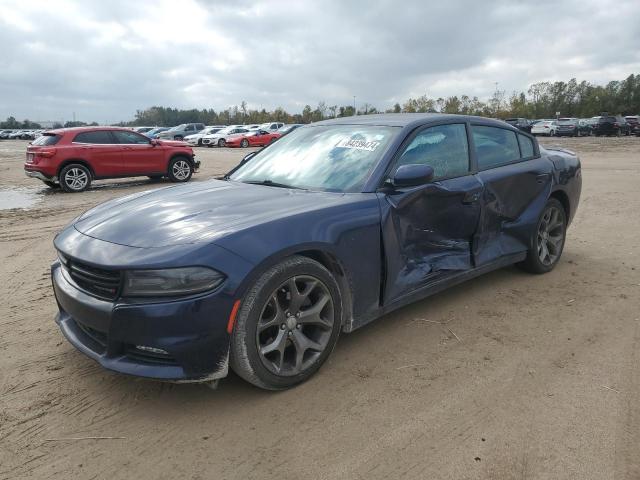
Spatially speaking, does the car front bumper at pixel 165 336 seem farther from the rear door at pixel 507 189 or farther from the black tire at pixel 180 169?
the black tire at pixel 180 169

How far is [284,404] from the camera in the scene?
9.13 feet

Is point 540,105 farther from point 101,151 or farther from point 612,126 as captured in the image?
point 101,151

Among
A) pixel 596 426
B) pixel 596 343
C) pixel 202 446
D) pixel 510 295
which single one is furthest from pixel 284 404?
pixel 510 295

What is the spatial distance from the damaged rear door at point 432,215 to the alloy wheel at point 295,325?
53 centimetres

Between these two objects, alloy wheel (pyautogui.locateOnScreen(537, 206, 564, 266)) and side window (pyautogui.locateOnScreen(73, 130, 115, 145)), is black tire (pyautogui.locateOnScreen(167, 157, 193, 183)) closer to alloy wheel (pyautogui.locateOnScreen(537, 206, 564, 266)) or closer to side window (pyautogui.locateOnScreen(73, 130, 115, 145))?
side window (pyautogui.locateOnScreen(73, 130, 115, 145))

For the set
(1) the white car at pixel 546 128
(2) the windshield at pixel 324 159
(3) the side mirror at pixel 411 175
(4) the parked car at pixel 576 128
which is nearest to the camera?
(3) the side mirror at pixel 411 175

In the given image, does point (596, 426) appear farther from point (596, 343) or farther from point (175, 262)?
point (175, 262)

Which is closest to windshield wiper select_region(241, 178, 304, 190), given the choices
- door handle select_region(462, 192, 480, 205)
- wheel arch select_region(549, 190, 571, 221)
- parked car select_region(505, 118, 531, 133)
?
door handle select_region(462, 192, 480, 205)

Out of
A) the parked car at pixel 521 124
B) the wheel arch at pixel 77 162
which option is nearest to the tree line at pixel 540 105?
the parked car at pixel 521 124

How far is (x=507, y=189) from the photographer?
173 inches

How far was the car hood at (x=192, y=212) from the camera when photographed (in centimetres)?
275

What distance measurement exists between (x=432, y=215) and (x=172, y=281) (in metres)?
1.93

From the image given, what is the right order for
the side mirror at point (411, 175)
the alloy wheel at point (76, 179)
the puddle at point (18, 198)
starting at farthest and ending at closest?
the alloy wheel at point (76, 179), the puddle at point (18, 198), the side mirror at point (411, 175)

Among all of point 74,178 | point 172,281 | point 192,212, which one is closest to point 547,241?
point 192,212
